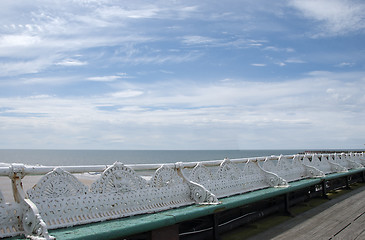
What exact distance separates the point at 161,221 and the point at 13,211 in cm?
132

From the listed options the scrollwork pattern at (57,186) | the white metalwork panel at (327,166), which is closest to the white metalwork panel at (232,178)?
the scrollwork pattern at (57,186)

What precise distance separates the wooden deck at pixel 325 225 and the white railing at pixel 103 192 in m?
0.89

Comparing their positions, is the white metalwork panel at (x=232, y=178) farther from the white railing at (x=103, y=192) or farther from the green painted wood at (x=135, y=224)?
the green painted wood at (x=135, y=224)

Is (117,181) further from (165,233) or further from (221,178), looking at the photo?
(221,178)

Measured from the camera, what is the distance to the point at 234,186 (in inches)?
207

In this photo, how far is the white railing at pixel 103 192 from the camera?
8.68 ft

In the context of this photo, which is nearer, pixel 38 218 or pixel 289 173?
pixel 38 218

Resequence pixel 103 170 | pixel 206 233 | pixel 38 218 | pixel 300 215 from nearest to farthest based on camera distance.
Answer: pixel 38 218 → pixel 103 170 → pixel 206 233 → pixel 300 215

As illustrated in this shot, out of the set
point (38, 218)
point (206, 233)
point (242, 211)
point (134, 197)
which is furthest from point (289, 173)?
point (38, 218)

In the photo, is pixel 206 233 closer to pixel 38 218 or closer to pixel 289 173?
pixel 38 218

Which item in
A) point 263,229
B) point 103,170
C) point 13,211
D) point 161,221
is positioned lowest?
point 263,229

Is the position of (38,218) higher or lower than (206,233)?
higher

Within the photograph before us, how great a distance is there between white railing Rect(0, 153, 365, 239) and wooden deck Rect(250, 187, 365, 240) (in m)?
0.89

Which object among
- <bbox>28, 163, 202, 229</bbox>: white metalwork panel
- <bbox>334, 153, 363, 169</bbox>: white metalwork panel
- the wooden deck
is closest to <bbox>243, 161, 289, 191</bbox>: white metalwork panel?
the wooden deck
